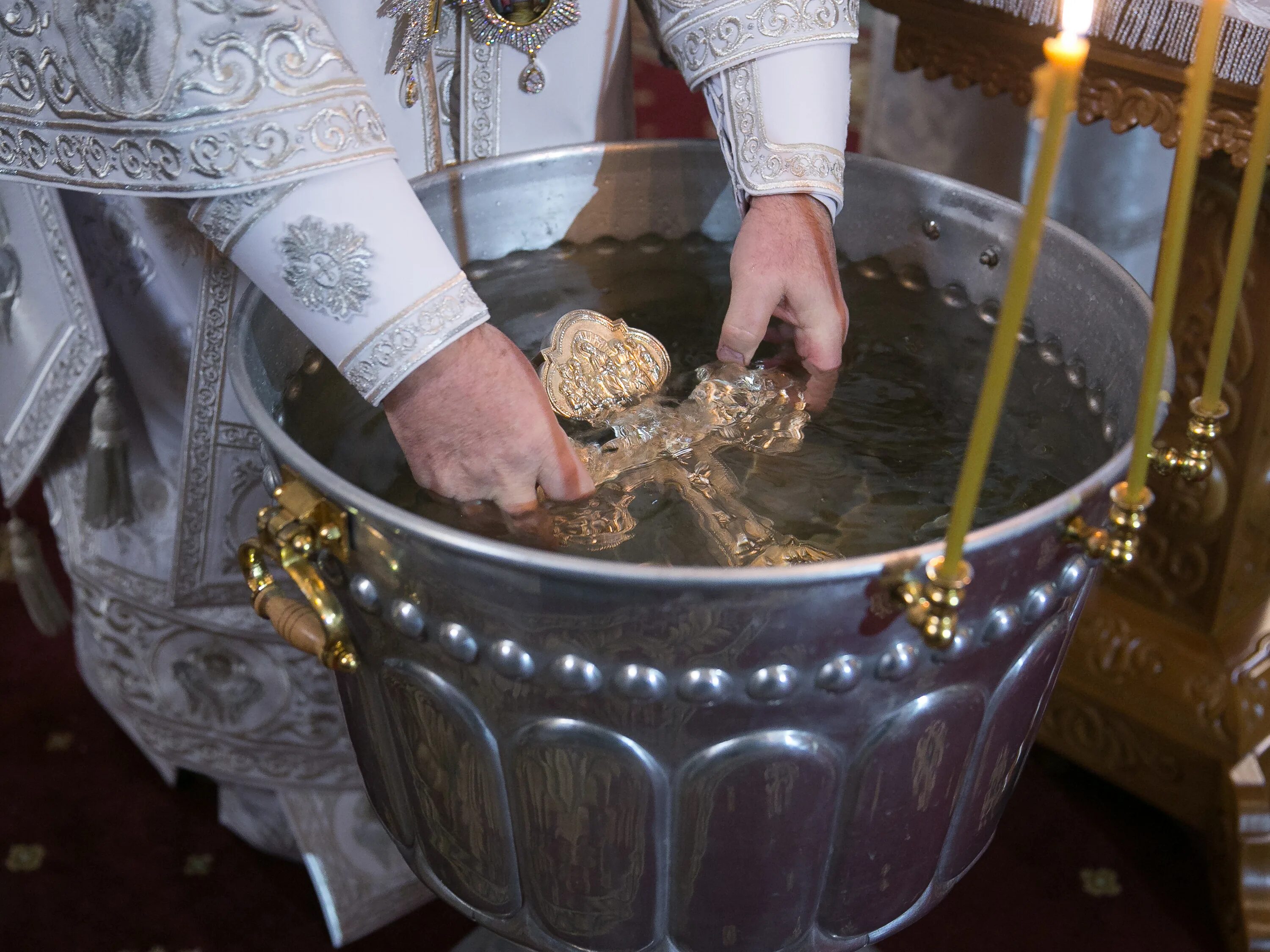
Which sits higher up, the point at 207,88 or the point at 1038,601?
the point at 207,88

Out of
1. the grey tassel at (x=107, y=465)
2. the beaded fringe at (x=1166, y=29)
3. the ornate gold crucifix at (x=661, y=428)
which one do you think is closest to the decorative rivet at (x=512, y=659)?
the ornate gold crucifix at (x=661, y=428)

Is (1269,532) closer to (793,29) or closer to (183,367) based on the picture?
(793,29)

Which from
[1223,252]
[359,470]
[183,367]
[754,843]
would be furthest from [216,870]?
[1223,252]

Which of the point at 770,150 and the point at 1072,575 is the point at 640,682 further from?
the point at 770,150

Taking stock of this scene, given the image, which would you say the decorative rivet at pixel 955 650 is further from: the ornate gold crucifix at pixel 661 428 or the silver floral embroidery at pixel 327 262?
the silver floral embroidery at pixel 327 262

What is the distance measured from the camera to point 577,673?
18.4 inches

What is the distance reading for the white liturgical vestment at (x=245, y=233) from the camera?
53cm

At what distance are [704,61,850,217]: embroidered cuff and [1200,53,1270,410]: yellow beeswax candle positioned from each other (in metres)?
0.28

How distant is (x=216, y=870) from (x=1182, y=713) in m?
0.88

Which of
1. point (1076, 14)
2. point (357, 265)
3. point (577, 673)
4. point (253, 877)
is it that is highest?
point (1076, 14)

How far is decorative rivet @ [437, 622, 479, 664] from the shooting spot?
48 centimetres

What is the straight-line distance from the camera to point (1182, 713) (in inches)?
42.1

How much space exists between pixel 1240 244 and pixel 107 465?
28.2 inches

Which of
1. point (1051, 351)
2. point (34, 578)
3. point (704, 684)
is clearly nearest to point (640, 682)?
point (704, 684)
